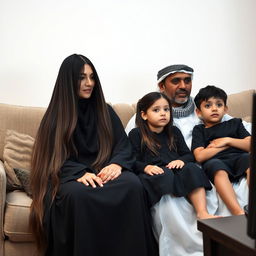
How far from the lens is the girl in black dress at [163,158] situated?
208 centimetres

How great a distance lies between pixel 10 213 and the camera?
2035mm

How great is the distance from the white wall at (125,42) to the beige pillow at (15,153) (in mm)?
626

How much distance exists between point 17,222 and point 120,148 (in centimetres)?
75

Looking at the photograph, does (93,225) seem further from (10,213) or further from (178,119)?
(178,119)

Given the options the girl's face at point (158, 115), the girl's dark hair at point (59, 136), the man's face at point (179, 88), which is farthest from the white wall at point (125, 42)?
the girl's face at point (158, 115)

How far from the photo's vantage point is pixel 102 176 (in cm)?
212

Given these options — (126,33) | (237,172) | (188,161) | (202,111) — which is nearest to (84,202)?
(188,161)

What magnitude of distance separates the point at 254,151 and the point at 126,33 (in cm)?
259

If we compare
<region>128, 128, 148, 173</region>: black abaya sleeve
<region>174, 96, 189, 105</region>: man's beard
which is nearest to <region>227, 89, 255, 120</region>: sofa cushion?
<region>174, 96, 189, 105</region>: man's beard

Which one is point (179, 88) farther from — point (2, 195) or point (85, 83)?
point (2, 195)

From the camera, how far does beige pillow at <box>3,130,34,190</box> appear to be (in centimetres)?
233

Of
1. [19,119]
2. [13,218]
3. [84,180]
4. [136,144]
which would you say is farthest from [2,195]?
[136,144]

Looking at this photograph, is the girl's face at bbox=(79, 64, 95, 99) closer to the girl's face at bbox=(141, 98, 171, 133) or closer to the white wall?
the girl's face at bbox=(141, 98, 171, 133)

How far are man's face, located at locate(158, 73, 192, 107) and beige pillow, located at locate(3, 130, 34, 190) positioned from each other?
1.06 m
